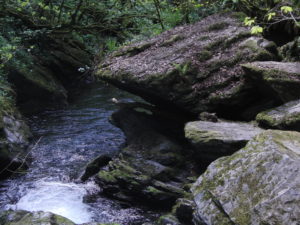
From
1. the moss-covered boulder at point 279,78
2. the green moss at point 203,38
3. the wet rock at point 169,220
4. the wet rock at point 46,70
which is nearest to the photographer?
the wet rock at point 169,220

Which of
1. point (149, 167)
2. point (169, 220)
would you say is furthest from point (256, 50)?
point (169, 220)

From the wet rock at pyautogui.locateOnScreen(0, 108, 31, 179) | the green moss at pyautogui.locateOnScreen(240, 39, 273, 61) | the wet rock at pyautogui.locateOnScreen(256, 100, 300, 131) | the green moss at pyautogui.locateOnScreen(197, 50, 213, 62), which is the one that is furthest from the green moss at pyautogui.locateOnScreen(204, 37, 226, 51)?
the wet rock at pyautogui.locateOnScreen(0, 108, 31, 179)

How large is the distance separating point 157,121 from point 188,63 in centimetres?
168

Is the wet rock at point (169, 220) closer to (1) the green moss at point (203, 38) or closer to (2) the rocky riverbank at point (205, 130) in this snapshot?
(2) the rocky riverbank at point (205, 130)

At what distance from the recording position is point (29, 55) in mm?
12719

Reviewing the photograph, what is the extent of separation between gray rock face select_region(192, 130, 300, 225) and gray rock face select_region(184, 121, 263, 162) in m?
0.95

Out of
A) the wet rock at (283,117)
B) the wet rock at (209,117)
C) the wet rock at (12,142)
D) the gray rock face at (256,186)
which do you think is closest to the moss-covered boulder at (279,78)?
the wet rock at (283,117)

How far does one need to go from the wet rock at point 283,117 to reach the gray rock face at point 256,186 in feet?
2.81

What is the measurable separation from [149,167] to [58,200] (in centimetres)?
200

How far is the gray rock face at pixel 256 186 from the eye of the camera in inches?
135

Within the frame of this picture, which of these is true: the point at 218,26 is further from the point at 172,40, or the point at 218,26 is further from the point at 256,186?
the point at 256,186

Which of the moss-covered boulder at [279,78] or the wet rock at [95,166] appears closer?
the moss-covered boulder at [279,78]

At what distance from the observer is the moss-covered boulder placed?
576 cm

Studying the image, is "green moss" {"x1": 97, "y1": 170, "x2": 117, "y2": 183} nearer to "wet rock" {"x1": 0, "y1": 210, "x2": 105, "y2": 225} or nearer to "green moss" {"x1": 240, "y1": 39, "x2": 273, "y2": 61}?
"wet rock" {"x1": 0, "y1": 210, "x2": 105, "y2": 225}
